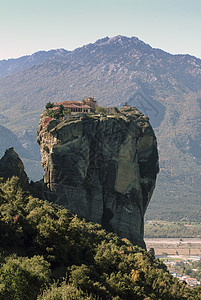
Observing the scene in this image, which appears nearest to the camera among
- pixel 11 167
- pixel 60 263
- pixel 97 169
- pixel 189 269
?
pixel 60 263

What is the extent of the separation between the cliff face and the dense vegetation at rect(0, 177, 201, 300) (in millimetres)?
9215

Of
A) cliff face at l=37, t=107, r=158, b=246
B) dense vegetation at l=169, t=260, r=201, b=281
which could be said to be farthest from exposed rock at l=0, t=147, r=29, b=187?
dense vegetation at l=169, t=260, r=201, b=281

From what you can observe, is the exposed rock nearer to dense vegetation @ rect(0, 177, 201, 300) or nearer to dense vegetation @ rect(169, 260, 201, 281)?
dense vegetation @ rect(0, 177, 201, 300)

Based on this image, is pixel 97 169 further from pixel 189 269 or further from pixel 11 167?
pixel 189 269

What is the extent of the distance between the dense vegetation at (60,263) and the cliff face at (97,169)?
9215mm

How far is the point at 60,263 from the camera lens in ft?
153

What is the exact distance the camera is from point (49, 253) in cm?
4681

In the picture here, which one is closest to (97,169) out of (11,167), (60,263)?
(11,167)

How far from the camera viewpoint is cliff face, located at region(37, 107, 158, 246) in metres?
73.8

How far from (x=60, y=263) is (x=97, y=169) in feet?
103

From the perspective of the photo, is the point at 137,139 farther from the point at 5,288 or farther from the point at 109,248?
the point at 5,288

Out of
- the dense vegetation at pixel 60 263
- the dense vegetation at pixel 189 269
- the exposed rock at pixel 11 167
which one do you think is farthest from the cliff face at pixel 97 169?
the dense vegetation at pixel 189 269

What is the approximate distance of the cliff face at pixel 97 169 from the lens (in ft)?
242

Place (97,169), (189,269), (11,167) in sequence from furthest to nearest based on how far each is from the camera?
(189,269) → (97,169) → (11,167)
